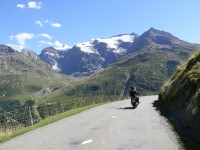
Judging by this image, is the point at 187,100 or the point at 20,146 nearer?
the point at 20,146

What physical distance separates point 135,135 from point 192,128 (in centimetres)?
311

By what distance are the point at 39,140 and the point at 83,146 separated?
4.13m

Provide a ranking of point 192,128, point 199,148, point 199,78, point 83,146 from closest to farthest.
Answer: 1. point 199,148
2. point 83,146
3. point 192,128
4. point 199,78

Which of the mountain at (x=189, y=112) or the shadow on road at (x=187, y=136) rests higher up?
the mountain at (x=189, y=112)

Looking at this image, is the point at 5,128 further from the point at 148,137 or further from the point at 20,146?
the point at 148,137

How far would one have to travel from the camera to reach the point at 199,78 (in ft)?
73.5

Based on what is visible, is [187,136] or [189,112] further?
[189,112]

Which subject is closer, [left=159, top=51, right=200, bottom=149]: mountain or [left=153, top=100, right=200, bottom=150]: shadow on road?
[left=153, top=100, right=200, bottom=150]: shadow on road

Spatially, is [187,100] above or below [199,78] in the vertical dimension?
below

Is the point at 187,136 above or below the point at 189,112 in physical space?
below

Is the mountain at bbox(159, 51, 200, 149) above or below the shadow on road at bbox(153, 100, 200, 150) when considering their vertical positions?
above

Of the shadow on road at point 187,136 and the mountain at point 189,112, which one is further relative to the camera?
the mountain at point 189,112

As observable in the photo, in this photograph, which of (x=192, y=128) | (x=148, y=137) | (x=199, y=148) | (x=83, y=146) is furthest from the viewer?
(x=192, y=128)

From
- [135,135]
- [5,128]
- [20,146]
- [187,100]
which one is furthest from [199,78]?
[5,128]
